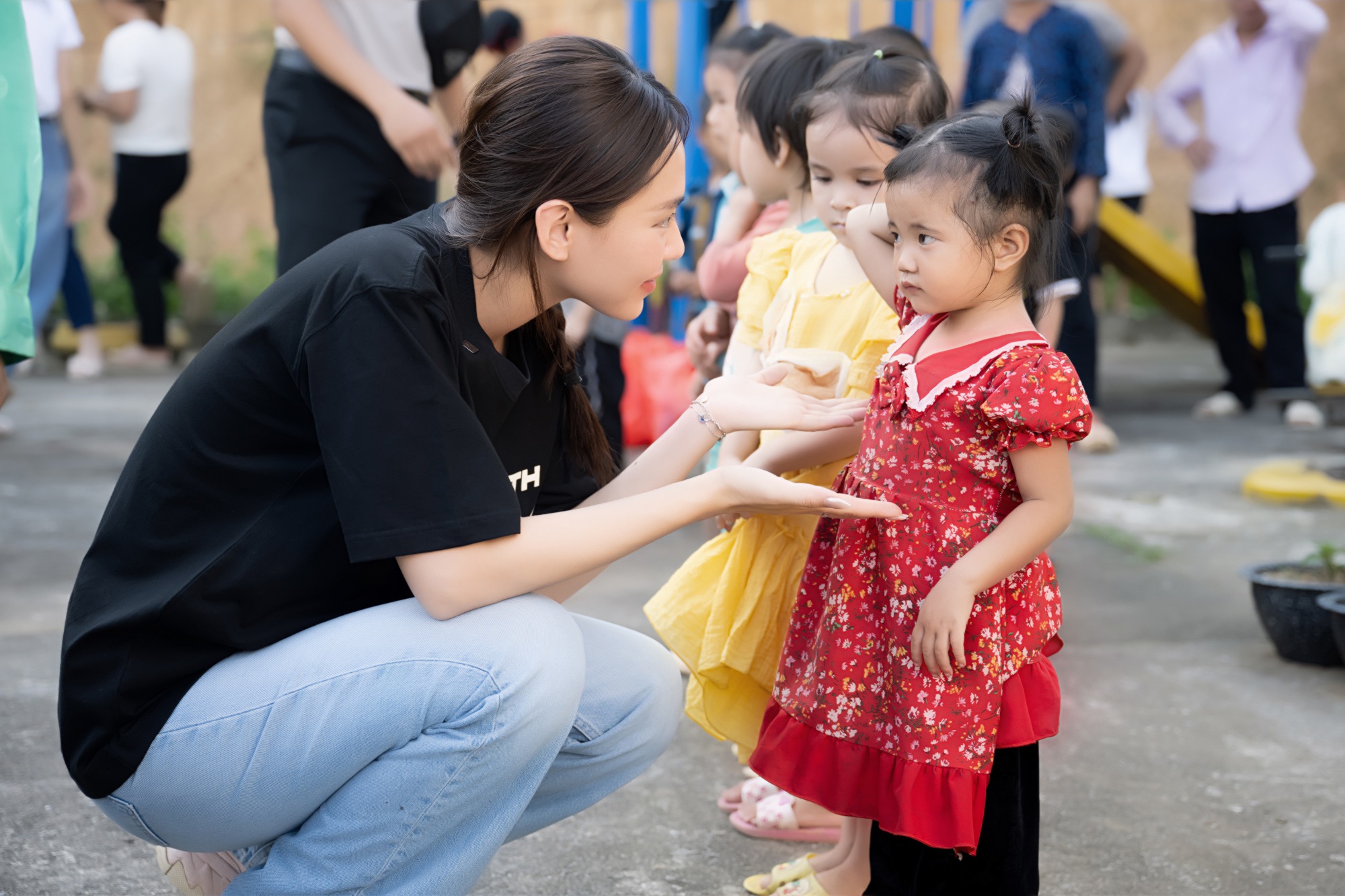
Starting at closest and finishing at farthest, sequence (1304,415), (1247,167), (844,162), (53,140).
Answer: (844,162) < (53,140) < (1304,415) < (1247,167)

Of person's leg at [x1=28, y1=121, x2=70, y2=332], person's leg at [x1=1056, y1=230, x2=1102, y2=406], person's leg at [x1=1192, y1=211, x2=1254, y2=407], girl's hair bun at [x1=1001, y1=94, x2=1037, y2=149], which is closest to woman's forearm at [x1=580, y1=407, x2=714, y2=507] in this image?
girl's hair bun at [x1=1001, y1=94, x2=1037, y2=149]

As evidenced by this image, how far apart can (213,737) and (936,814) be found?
2.85 feet

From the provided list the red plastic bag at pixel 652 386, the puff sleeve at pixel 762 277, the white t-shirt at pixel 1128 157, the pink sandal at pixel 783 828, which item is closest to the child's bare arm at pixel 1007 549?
the pink sandal at pixel 783 828

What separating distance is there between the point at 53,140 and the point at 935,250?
404cm

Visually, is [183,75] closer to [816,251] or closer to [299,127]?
[299,127]

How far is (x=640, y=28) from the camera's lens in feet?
20.3

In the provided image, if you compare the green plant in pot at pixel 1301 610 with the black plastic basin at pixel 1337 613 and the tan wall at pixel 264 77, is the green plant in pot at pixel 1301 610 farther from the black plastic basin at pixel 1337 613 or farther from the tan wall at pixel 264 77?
the tan wall at pixel 264 77

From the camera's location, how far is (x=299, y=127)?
2.67m

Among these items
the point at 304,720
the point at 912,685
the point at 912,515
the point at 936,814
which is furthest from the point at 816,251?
the point at 304,720

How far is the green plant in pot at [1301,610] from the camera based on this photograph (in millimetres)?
2695

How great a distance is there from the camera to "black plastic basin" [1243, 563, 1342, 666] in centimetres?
269

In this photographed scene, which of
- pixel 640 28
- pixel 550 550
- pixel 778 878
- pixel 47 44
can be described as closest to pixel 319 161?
pixel 550 550

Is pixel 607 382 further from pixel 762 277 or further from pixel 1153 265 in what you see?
pixel 1153 265

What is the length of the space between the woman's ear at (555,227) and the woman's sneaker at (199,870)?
853 mm
